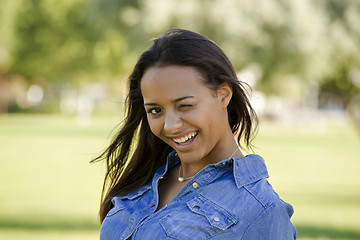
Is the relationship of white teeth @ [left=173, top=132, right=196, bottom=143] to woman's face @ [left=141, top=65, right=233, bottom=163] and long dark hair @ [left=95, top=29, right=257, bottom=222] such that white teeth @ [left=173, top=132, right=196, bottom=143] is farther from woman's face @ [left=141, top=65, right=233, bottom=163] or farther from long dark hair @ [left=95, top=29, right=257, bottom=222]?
long dark hair @ [left=95, top=29, right=257, bottom=222]

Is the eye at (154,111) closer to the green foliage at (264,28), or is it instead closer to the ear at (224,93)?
the ear at (224,93)

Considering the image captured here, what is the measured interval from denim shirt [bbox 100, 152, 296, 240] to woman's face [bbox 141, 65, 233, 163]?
0.12 m

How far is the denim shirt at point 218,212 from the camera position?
1.97 m

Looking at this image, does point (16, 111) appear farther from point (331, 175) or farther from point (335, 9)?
point (331, 175)

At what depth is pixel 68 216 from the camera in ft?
23.7

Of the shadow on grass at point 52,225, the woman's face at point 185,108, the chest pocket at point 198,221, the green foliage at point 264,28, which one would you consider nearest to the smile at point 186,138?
the woman's face at point 185,108

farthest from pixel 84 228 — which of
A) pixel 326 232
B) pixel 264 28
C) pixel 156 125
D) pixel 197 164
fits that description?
pixel 264 28

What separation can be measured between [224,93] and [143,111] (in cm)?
51

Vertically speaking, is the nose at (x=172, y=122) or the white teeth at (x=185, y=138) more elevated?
the nose at (x=172, y=122)

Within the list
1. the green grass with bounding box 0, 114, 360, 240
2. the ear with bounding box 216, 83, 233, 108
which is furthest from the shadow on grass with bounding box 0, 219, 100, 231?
the ear with bounding box 216, 83, 233, 108

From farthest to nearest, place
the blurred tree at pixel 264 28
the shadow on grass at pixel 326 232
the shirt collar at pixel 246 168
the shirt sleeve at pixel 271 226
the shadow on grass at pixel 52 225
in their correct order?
the blurred tree at pixel 264 28
the shadow on grass at pixel 52 225
the shadow on grass at pixel 326 232
the shirt collar at pixel 246 168
the shirt sleeve at pixel 271 226

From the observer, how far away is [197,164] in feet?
7.93

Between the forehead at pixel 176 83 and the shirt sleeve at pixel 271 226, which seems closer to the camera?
the shirt sleeve at pixel 271 226

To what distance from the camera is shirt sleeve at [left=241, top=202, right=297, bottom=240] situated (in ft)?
6.39
